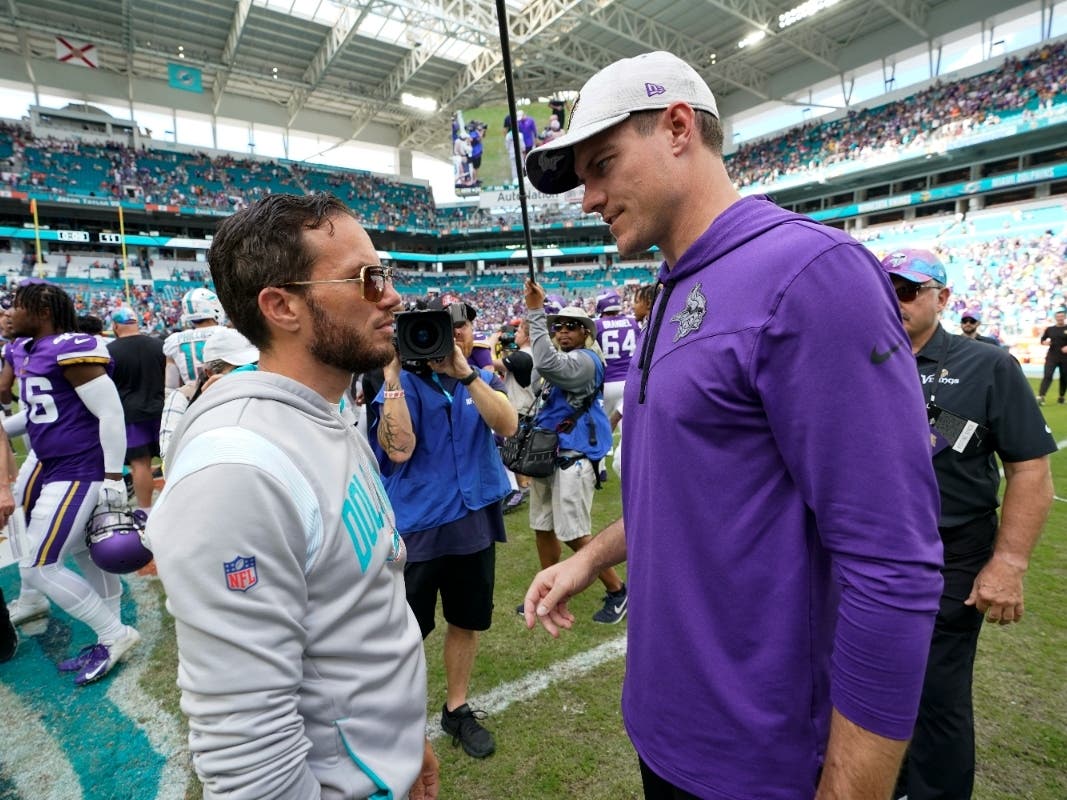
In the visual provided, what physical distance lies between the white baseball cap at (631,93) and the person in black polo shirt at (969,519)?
1.55 metres

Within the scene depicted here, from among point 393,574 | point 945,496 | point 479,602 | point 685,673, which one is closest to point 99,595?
point 479,602

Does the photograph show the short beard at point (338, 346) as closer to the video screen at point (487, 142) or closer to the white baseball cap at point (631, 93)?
the white baseball cap at point (631, 93)

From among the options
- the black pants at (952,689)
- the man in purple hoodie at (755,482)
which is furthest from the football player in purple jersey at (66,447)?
the black pants at (952,689)

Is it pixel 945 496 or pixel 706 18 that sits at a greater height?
pixel 706 18

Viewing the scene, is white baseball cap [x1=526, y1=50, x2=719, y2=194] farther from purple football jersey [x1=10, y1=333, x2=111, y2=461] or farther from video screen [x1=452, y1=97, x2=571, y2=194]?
video screen [x1=452, y1=97, x2=571, y2=194]

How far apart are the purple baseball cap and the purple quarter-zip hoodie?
1510mm

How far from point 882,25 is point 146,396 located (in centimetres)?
3831

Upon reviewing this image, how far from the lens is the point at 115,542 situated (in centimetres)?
331

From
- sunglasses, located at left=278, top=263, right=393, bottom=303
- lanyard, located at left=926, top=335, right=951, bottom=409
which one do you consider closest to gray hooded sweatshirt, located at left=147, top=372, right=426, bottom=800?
sunglasses, located at left=278, top=263, right=393, bottom=303

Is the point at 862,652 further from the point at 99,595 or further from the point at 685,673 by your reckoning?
the point at 99,595

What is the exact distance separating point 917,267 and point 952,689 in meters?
1.62

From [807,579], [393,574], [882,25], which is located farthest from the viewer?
[882,25]

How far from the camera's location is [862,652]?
887 mm

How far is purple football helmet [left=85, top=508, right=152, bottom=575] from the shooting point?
3307 mm
